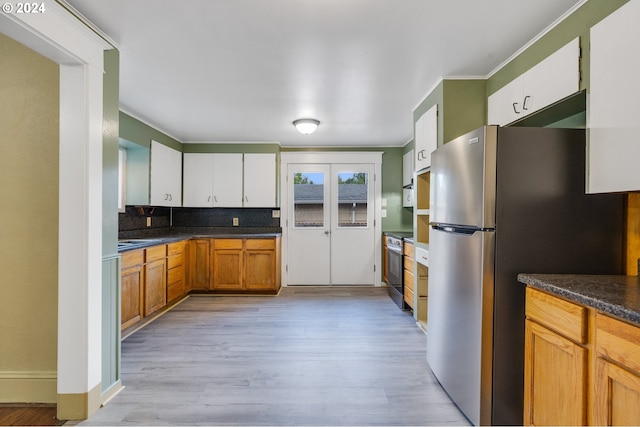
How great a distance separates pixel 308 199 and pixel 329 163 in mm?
680

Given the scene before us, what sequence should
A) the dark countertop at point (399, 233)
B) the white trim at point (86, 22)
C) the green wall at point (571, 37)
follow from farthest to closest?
the dark countertop at point (399, 233) → the white trim at point (86, 22) → the green wall at point (571, 37)

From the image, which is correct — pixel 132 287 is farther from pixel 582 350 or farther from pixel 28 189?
pixel 582 350

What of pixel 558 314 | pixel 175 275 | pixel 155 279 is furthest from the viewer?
pixel 175 275

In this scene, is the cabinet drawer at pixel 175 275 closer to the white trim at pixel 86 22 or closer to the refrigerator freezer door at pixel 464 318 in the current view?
the white trim at pixel 86 22

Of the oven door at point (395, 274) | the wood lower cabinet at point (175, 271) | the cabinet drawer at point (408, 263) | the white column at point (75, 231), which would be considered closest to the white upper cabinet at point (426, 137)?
the cabinet drawer at point (408, 263)

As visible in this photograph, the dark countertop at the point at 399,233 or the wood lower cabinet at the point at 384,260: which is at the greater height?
the dark countertop at the point at 399,233

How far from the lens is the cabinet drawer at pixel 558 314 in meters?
1.20

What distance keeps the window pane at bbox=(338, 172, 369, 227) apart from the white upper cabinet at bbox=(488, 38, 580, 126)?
9.48 ft

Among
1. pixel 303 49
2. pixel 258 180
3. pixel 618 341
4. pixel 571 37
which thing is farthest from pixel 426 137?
pixel 258 180

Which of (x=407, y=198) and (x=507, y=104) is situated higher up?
(x=507, y=104)

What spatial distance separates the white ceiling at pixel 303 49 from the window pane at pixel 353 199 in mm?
1749

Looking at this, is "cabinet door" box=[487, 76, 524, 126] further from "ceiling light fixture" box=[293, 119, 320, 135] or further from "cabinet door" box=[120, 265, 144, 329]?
"cabinet door" box=[120, 265, 144, 329]

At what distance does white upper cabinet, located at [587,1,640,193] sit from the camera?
131cm

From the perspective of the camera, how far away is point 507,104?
2.33 meters
